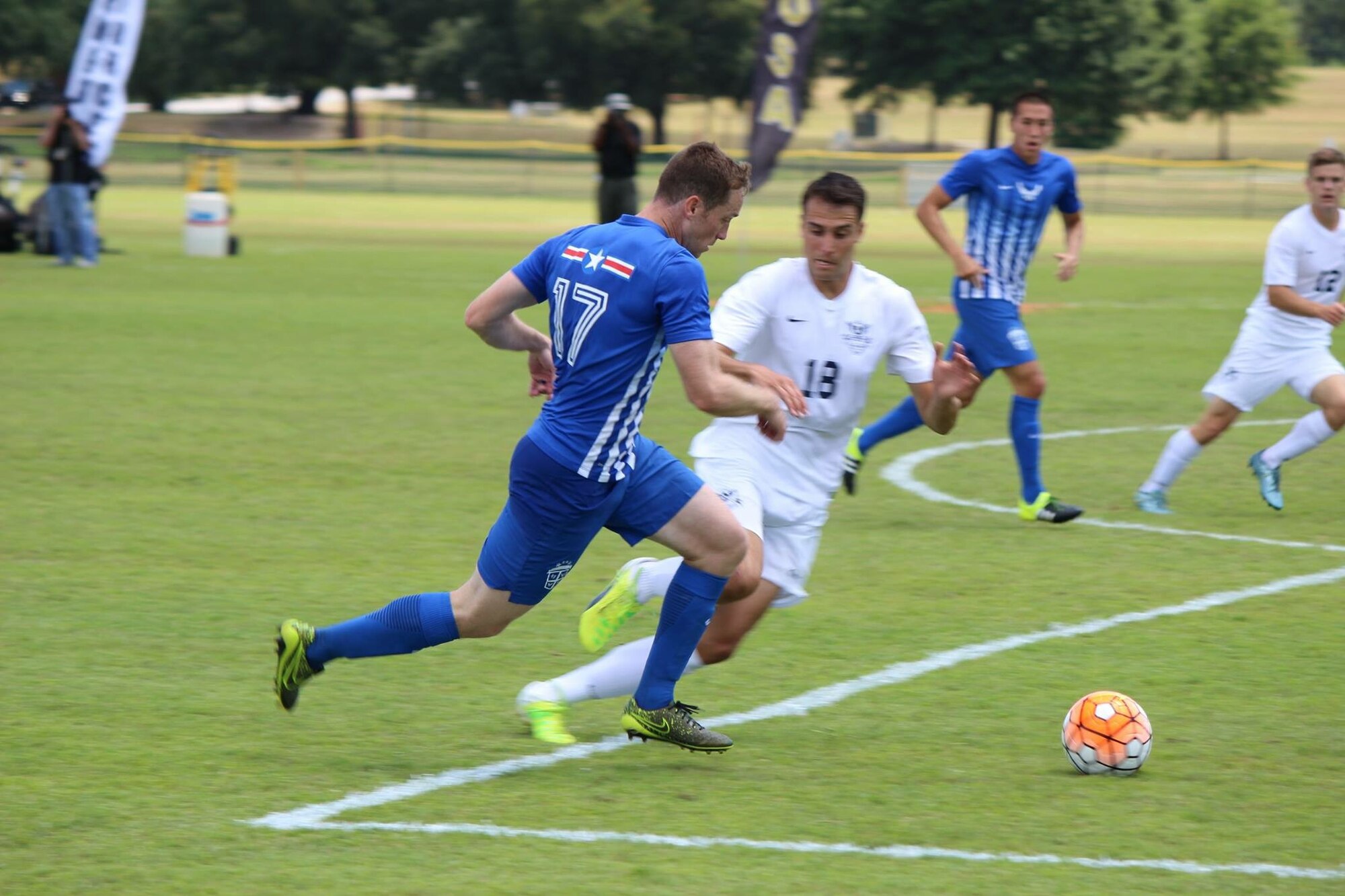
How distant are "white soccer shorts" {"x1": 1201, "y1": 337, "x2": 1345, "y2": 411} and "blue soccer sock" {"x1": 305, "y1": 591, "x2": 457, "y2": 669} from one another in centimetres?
552

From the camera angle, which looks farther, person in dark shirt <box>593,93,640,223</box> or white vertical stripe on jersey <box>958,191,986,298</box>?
person in dark shirt <box>593,93,640,223</box>

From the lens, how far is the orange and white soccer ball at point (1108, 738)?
17.0 ft

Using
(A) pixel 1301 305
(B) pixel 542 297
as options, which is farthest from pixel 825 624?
(A) pixel 1301 305

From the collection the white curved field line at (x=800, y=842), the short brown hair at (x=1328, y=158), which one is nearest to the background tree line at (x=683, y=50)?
the short brown hair at (x=1328, y=158)

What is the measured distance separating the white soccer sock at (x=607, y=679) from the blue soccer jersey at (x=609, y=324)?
0.76 meters

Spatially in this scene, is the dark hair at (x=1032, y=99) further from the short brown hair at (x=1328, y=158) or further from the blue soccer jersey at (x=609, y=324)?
the blue soccer jersey at (x=609, y=324)

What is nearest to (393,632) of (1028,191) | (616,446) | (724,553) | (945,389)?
(616,446)

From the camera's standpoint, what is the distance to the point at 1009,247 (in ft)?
31.8

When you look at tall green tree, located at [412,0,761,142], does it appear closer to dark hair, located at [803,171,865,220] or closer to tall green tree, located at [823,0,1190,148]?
tall green tree, located at [823,0,1190,148]

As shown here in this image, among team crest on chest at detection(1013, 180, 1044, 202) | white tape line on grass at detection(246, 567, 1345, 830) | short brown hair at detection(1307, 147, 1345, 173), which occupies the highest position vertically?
short brown hair at detection(1307, 147, 1345, 173)

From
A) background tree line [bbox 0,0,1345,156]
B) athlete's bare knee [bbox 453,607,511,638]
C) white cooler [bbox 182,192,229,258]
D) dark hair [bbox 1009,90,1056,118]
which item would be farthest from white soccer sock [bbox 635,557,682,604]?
background tree line [bbox 0,0,1345,156]

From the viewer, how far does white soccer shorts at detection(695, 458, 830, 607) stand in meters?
5.75

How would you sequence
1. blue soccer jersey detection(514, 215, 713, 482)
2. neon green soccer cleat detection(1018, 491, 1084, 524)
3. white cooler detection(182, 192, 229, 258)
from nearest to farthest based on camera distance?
blue soccer jersey detection(514, 215, 713, 482) → neon green soccer cleat detection(1018, 491, 1084, 524) → white cooler detection(182, 192, 229, 258)

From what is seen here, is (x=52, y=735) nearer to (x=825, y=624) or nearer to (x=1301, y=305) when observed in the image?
(x=825, y=624)
